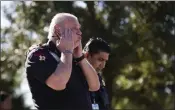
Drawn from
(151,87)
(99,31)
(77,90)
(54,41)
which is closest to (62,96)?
(77,90)

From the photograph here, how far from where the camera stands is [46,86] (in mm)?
2467

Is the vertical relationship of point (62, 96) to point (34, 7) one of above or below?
below

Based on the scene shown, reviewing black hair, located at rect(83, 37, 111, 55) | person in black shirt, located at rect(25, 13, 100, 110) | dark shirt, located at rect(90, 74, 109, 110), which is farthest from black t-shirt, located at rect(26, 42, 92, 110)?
black hair, located at rect(83, 37, 111, 55)

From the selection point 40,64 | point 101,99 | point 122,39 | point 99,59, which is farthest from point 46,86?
point 122,39

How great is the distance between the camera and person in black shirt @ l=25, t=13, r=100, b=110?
2418 mm

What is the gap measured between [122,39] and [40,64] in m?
8.23

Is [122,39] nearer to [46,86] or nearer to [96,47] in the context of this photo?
[96,47]

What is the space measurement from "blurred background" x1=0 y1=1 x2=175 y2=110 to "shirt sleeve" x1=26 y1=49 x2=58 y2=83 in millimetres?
7251

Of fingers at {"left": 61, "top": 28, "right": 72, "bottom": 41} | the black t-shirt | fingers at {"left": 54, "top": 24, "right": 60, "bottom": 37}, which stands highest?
fingers at {"left": 54, "top": 24, "right": 60, "bottom": 37}

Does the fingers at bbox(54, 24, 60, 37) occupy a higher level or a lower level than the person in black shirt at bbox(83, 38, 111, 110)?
higher

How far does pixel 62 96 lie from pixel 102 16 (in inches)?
344

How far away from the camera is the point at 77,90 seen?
2.54 m

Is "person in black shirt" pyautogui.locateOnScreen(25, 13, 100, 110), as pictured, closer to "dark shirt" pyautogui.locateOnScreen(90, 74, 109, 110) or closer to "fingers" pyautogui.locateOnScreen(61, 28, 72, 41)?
"fingers" pyautogui.locateOnScreen(61, 28, 72, 41)

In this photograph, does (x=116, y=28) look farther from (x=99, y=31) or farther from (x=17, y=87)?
(x=17, y=87)
